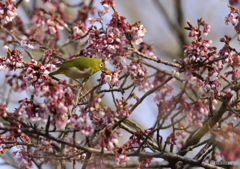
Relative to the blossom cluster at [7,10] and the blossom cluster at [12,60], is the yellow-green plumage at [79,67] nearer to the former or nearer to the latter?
the blossom cluster at [12,60]

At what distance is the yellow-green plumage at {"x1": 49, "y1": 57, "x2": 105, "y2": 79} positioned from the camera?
12.4 ft

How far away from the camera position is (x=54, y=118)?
2490 mm

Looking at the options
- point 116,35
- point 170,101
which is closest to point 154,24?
point 116,35

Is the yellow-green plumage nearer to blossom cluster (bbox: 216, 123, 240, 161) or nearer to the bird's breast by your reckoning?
the bird's breast

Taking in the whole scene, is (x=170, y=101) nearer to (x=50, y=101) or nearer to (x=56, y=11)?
(x=50, y=101)

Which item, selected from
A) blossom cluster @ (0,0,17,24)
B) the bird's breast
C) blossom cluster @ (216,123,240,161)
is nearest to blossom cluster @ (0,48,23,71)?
the bird's breast

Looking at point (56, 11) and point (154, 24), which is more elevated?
point (154, 24)

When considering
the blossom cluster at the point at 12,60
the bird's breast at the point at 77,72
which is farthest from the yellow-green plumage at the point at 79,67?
the blossom cluster at the point at 12,60

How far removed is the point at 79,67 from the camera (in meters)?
3.88

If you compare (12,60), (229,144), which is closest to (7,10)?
(12,60)

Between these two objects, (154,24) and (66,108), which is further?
(154,24)

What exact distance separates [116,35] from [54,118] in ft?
5.41

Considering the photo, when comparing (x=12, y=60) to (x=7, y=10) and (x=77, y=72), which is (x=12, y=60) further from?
(x=7, y=10)

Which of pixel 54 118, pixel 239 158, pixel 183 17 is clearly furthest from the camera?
pixel 183 17
